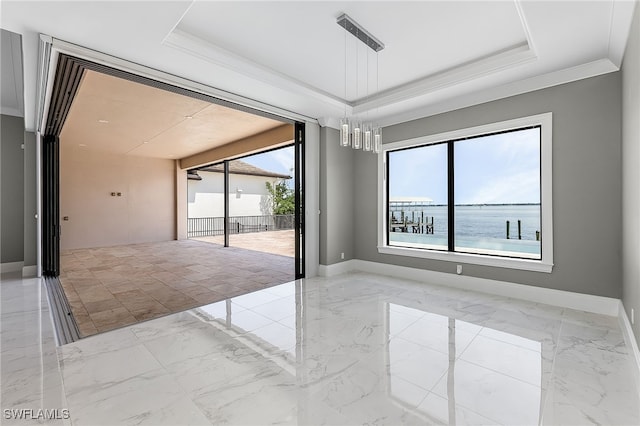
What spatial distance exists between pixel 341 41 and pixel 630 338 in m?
3.82

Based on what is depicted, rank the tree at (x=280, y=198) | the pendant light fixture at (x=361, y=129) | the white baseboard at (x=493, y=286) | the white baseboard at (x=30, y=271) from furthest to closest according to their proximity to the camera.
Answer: the tree at (x=280, y=198)
the white baseboard at (x=30, y=271)
the white baseboard at (x=493, y=286)
the pendant light fixture at (x=361, y=129)

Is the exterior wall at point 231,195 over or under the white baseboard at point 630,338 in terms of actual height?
over

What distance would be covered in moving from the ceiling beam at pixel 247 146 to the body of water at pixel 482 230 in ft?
9.51

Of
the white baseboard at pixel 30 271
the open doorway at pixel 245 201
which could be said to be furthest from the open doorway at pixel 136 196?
the open doorway at pixel 245 201

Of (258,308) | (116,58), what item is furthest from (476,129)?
(116,58)

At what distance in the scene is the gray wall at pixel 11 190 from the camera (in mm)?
5719

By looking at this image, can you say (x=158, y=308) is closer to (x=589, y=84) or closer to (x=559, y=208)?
(x=559, y=208)

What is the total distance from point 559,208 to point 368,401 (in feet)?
11.0

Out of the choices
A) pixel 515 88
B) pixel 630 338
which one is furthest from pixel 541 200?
pixel 630 338

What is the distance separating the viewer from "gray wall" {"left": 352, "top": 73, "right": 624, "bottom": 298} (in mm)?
3303

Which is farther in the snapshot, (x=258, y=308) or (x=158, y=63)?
(x=258, y=308)

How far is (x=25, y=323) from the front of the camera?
3.21 m

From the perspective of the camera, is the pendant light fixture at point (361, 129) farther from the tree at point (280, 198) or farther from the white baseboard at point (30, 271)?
the tree at point (280, 198)

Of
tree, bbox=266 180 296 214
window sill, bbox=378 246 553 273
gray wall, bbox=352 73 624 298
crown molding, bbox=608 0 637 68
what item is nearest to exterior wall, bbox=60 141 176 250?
tree, bbox=266 180 296 214
